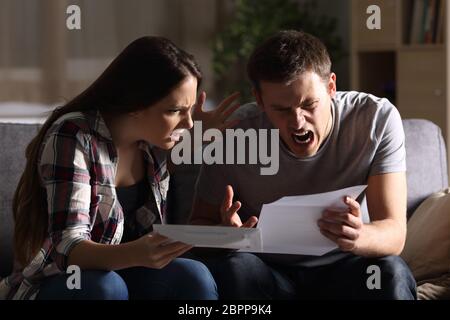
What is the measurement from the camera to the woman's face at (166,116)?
1639 mm

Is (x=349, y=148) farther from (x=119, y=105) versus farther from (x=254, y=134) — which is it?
(x=119, y=105)

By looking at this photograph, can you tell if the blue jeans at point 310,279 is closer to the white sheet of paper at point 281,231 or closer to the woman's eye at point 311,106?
the white sheet of paper at point 281,231

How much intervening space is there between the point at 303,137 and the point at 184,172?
0.33m

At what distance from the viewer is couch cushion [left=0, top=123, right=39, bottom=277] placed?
192 cm

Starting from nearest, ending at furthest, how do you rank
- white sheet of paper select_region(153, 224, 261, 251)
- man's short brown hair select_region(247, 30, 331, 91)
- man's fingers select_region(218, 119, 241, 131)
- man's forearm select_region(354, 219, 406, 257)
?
1. white sheet of paper select_region(153, 224, 261, 251)
2. man's forearm select_region(354, 219, 406, 257)
3. man's short brown hair select_region(247, 30, 331, 91)
4. man's fingers select_region(218, 119, 241, 131)

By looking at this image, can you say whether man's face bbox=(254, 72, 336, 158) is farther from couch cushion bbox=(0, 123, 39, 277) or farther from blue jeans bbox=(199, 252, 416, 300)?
couch cushion bbox=(0, 123, 39, 277)

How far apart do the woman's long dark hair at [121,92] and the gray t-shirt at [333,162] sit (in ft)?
0.77

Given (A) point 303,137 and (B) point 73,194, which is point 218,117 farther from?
(B) point 73,194

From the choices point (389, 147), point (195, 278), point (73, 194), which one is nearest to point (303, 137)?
point (389, 147)

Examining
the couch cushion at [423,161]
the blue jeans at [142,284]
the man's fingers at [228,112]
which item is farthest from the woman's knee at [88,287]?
the couch cushion at [423,161]

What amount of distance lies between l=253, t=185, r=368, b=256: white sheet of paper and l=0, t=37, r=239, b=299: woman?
0.53 feet

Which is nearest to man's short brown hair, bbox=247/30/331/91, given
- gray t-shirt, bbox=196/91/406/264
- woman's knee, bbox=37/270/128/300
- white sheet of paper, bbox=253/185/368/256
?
gray t-shirt, bbox=196/91/406/264
